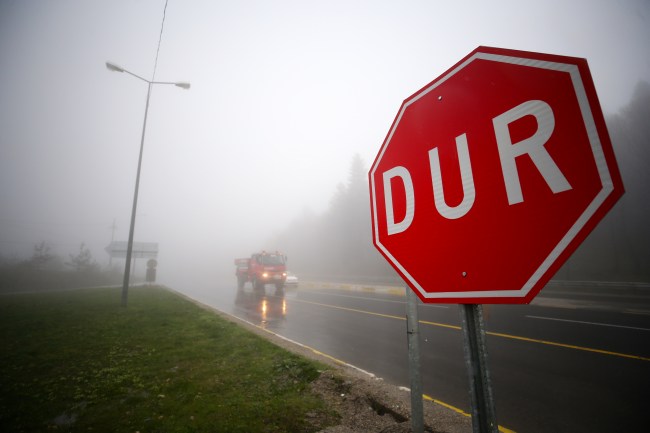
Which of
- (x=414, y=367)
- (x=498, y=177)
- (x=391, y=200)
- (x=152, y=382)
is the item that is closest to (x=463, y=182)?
(x=498, y=177)

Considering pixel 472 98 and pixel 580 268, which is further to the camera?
pixel 580 268

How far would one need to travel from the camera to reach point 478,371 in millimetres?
1016

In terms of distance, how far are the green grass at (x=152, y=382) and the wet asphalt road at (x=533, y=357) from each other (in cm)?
193

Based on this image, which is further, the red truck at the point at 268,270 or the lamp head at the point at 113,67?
the red truck at the point at 268,270

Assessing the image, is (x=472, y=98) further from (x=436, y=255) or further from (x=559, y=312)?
(x=559, y=312)

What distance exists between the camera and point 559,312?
10602mm

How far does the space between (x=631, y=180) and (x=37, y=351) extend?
39.8 meters

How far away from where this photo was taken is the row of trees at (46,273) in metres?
24.4

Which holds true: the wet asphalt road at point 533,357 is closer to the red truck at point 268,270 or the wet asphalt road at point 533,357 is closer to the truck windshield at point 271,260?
the red truck at point 268,270

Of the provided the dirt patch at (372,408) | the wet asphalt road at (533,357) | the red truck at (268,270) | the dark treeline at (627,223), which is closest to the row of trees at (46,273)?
the red truck at (268,270)

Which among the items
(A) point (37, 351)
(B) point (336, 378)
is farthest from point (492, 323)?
(A) point (37, 351)

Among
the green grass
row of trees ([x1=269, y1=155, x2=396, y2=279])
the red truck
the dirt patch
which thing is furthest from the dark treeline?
the green grass

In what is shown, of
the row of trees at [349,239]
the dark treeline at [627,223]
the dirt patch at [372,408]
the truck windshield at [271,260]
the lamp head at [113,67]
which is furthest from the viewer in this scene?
the row of trees at [349,239]

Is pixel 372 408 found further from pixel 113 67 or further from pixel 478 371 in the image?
pixel 113 67
